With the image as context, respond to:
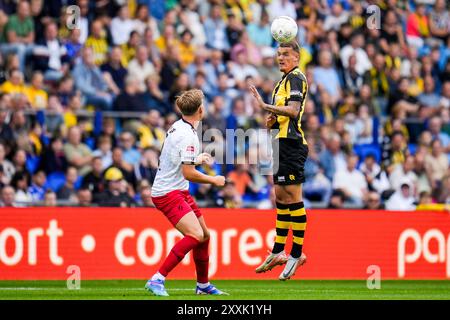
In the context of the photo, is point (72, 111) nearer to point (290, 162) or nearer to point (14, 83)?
point (14, 83)

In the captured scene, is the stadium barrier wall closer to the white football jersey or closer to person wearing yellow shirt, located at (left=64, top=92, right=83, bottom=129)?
person wearing yellow shirt, located at (left=64, top=92, right=83, bottom=129)

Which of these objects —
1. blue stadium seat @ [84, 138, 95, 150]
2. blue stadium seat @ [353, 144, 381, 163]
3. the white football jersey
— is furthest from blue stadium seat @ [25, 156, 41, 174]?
the white football jersey

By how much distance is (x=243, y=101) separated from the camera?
22.3 meters

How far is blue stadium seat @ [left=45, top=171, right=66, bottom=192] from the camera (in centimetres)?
1966

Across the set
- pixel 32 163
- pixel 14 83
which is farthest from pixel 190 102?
pixel 14 83

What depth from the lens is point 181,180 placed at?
13320mm

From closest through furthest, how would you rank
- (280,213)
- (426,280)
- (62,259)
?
(280,213), (62,259), (426,280)

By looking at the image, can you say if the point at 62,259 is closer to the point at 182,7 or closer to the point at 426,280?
the point at 426,280

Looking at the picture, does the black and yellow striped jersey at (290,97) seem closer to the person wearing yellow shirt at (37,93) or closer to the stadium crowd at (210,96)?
the stadium crowd at (210,96)

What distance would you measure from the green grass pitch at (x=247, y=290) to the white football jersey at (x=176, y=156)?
1.29 metres

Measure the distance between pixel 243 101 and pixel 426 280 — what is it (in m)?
5.45

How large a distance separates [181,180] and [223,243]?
527 centimetres

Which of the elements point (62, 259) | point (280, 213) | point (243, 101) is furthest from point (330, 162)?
point (280, 213)

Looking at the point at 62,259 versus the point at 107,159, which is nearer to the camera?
the point at 62,259
